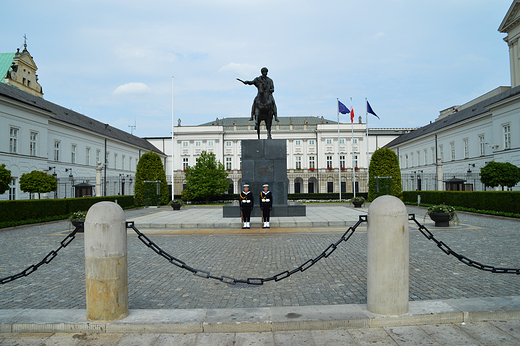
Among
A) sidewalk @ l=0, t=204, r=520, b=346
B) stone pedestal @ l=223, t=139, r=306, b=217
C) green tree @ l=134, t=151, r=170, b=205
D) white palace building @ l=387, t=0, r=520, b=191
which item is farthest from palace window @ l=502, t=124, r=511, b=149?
green tree @ l=134, t=151, r=170, b=205

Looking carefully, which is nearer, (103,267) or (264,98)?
(103,267)

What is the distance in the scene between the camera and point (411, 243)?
9852 millimetres

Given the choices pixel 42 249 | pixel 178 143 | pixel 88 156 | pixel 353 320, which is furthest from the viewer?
pixel 178 143

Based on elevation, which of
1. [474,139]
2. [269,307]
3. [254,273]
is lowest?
[254,273]

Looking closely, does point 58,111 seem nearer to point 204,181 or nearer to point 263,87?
point 204,181

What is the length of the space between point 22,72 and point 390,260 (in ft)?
209

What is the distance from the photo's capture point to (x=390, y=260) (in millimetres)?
3961

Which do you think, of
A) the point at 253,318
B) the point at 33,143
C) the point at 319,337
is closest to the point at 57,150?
the point at 33,143

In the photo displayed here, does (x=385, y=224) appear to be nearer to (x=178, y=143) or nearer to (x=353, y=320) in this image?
(x=353, y=320)

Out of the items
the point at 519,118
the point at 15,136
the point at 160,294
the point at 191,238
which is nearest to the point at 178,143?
the point at 15,136

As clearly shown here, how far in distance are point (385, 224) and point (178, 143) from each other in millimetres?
75966

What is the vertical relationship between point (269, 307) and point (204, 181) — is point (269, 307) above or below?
below

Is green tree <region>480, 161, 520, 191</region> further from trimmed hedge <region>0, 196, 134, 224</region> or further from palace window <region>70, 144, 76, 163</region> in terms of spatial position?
palace window <region>70, 144, 76, 163</region>

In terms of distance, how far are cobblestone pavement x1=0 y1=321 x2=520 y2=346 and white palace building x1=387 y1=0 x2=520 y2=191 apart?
87.9 feet
